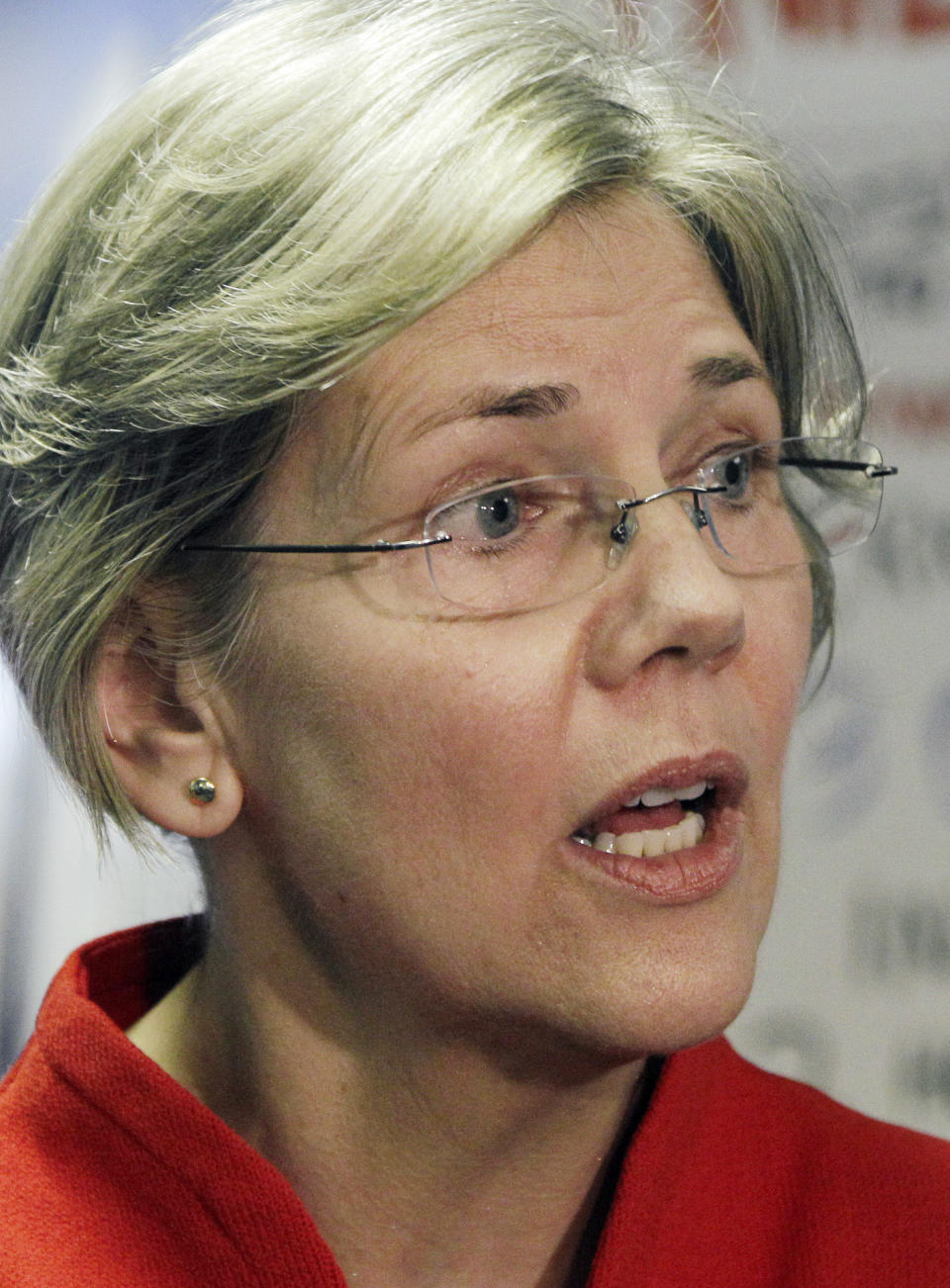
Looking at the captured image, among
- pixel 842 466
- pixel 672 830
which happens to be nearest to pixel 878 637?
pixel 842 466

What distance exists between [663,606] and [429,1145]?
0.47 meters

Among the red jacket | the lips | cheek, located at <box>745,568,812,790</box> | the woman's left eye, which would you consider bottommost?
the red jacket

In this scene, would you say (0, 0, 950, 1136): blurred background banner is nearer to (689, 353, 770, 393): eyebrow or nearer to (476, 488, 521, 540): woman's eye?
(689, 353, 770, 393): eyebrow

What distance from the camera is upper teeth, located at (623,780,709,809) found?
1.06 meters

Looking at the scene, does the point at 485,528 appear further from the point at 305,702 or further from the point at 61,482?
the point at 61,482

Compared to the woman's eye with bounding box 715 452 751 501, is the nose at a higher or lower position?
lower

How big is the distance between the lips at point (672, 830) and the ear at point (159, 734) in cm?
30

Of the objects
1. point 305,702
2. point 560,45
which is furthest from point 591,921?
point 560,45

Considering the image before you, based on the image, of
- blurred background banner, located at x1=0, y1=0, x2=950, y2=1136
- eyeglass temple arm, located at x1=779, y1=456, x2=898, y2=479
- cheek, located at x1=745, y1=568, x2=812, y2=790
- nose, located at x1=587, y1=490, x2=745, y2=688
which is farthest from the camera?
blurred background banner, located at x1=0, y1=0, x2=950, y2=1136

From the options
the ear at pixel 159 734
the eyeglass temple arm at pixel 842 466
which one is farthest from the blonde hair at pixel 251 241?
the eyeglass temple arm at pixel 842 466

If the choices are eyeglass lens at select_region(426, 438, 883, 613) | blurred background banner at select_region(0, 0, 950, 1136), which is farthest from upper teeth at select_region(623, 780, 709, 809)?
blurred background banner at select_region(0, 0, 950, 1136)

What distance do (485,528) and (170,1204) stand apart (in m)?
0.57

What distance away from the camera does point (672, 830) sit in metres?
1.08

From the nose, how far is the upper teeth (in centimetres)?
9
